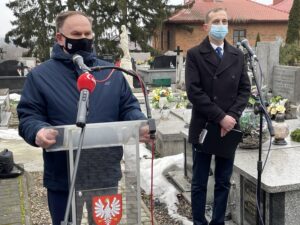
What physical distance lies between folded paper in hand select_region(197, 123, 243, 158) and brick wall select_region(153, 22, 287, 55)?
3354cm

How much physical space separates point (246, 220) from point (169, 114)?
4.66 meters

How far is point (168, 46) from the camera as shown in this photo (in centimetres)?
3919

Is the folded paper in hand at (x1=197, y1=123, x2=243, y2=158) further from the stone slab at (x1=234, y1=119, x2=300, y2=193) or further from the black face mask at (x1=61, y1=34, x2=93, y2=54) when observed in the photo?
the black face mask at (x1=61, y1=34, x2=93, y2=54)

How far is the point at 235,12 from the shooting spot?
125 feet

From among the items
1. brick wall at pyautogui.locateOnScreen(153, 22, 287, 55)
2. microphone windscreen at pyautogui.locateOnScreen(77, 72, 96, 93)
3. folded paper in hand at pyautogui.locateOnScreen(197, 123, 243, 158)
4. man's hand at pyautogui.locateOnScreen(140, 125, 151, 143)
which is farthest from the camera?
brick wall at pyautogui.locateOnScreen(153, 22, 287, 55)

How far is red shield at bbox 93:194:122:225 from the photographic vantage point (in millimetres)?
1837

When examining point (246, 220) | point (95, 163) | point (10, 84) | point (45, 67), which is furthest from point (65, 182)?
point (10, 84)

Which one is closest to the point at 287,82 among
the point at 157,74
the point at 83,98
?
the point at 83,98

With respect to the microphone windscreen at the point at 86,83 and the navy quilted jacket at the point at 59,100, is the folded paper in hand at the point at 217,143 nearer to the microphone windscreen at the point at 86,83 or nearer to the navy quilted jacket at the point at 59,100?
the navy quilted jacket at the point at 59,100

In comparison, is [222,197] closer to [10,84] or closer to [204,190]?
[204,190]

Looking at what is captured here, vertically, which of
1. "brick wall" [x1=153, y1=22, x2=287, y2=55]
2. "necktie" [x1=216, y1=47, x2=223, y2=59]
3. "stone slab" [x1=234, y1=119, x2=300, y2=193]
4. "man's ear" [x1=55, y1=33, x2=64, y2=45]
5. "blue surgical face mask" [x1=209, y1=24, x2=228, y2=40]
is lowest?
"stone slab" [x1=234, y1=119, x2=300, y2=193]

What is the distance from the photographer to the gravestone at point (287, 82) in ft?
32.9

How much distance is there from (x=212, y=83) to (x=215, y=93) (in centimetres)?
8

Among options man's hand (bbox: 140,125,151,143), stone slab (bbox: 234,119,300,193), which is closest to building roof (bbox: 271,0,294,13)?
stone slab (bbox: 234,119,300,193)
